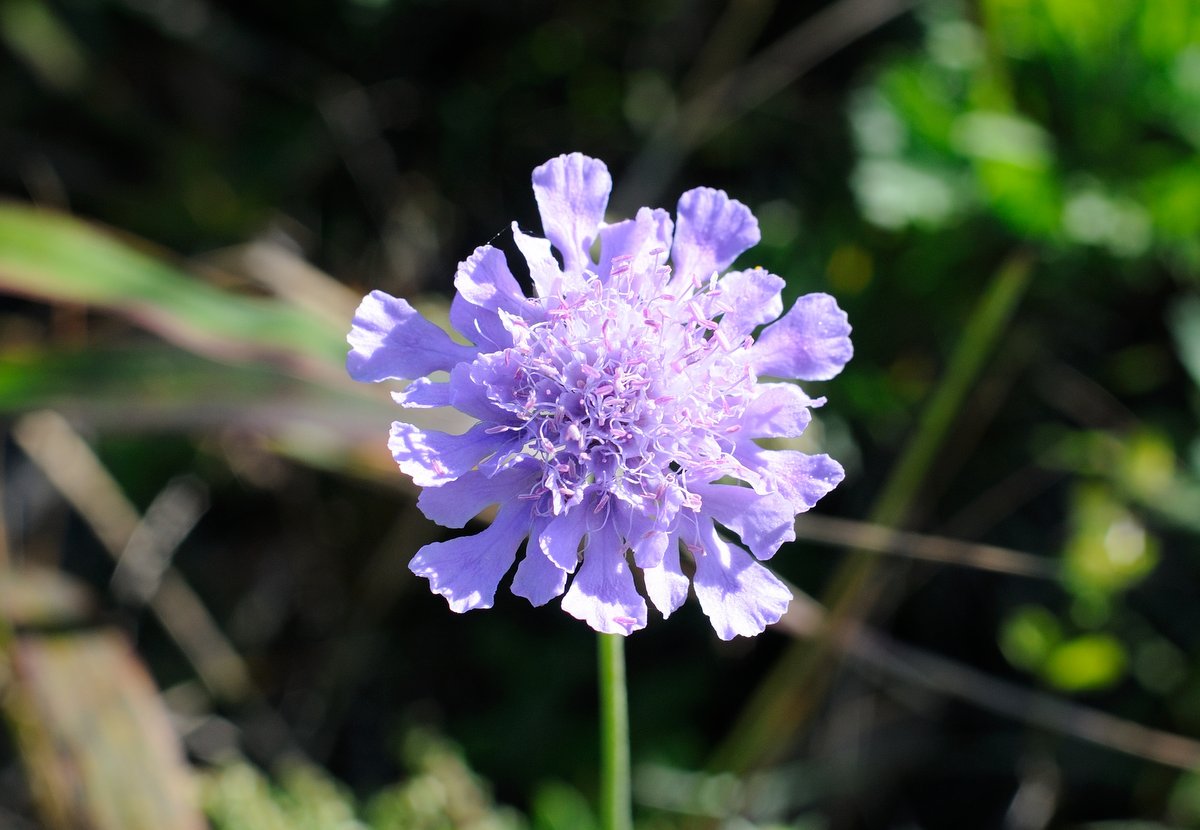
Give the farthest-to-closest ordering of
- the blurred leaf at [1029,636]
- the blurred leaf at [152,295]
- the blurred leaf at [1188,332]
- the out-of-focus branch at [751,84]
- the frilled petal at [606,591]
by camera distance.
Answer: the out-of-focus branch at [751,84], the blurred leaf at [1188,332], the blurred leaf at [1029,636], the blurred leaf at [152,295], the frilled petal at [606,591]

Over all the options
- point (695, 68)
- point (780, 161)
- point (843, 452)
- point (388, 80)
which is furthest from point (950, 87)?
point (388, 80)

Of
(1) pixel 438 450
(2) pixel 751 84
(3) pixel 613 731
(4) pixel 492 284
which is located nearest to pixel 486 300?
(4) pixel 492 284

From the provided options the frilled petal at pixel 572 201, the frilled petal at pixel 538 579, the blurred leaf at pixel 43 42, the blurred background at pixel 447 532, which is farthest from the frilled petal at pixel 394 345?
the blurred leaf at pixel 43 42

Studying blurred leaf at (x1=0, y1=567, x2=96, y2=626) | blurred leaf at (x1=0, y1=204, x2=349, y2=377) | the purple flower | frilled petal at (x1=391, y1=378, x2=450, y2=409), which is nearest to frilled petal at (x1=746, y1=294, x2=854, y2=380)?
the purple flower

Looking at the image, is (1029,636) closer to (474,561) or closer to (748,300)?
(748,300)

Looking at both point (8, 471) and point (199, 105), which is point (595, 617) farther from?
point (199, 105)

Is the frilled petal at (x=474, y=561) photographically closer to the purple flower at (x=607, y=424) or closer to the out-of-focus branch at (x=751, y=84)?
the purple flower at (x=607, y=424)
